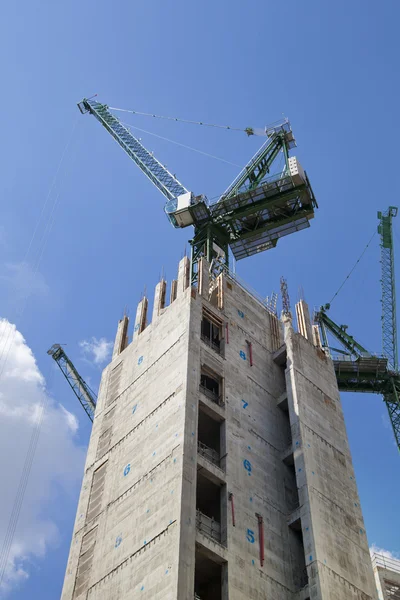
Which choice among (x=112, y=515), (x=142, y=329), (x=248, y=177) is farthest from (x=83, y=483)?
(x=248, y=177)

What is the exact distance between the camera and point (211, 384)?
67.1m

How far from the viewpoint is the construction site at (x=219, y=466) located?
2060 inches

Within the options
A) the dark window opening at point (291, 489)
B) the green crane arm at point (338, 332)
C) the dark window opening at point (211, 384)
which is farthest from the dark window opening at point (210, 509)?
the green crane arm at point (338, 332)

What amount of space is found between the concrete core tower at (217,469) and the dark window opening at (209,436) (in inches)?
5.1

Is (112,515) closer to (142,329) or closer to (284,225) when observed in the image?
(142,329)

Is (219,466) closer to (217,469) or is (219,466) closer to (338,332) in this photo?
(217,469)

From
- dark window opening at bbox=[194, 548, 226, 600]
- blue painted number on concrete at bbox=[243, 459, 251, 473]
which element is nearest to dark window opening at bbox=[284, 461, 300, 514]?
blue painted number on concrete at bbox=[243, 459, 251, 473]

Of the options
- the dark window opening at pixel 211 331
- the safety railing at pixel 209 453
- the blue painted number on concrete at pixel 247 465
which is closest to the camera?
the safety railing at pixel 209 453

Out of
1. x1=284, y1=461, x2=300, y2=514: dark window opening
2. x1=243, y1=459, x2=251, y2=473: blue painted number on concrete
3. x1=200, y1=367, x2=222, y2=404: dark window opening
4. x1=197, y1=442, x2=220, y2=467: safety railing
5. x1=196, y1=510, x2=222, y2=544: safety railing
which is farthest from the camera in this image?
x1=200, y1=367, x2=222, y2=404: dark window opening

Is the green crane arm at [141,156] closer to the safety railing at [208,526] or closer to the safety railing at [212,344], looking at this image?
the safety railing at [212,344]

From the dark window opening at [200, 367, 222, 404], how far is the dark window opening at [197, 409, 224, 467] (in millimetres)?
1748

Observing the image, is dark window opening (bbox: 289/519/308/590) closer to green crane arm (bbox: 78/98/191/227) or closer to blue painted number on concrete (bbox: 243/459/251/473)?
blue painted number on concrete (bbox: 243/459/251/473)

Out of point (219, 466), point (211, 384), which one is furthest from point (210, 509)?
point (211, 384)

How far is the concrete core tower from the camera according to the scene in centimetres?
5212
